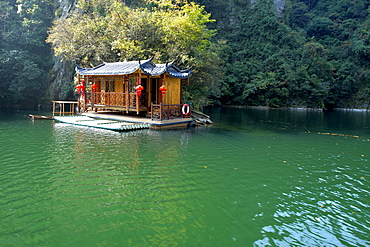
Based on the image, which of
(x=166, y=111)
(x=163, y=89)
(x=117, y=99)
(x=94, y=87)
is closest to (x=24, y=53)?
(x=94, y=87)

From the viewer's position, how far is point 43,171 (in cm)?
805

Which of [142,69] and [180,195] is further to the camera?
[142,69]

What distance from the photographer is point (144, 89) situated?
18.6m

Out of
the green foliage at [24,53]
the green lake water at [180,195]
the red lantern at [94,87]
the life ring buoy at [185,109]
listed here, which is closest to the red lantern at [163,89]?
the life ring buoy at [185,109]

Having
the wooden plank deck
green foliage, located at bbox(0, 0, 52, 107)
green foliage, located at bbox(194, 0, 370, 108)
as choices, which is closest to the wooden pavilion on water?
the wooden plank deck

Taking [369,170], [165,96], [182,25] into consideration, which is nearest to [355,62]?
[182,25]

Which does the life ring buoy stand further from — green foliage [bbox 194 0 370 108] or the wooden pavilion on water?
green foliage [bbox 194 0 370 108]

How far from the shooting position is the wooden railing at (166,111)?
16888 millimetres

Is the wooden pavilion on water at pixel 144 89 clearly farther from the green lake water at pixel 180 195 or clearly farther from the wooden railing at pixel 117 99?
the green lake water at pixel 180 195

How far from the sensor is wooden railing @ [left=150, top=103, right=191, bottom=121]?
16.9 metres

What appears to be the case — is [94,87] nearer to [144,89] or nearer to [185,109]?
[144,89]

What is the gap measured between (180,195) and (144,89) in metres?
12.8

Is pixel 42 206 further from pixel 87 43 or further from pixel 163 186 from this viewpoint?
pixel 87 43

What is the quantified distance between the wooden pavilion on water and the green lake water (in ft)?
17.9
